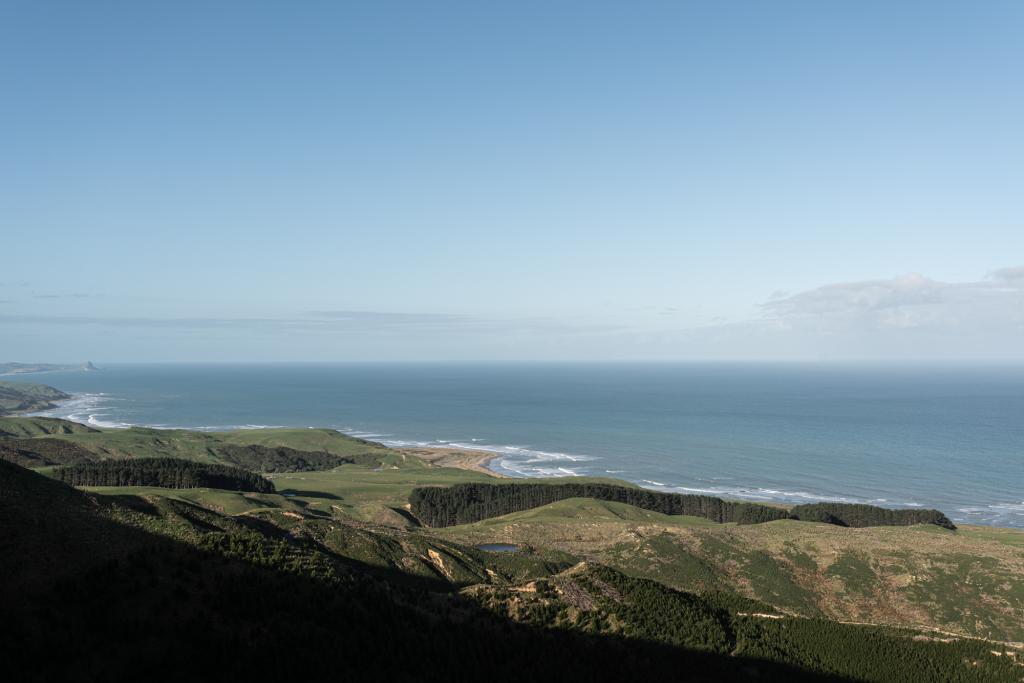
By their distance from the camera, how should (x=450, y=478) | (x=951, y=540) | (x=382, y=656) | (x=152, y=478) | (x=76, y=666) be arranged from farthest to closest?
(x=450, y=478) → (x=152, y=478) → (x=951, y=540) → (x=382, y=656) → (x=76, y=666)

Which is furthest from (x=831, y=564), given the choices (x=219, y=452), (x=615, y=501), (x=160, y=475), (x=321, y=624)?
(x=219, y=452)

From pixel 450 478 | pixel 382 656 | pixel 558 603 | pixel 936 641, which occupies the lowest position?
pixel 450 478

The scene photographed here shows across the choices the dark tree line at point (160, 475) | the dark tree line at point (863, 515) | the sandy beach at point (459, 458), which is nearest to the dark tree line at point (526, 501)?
the dark tree line at point (863, 515)

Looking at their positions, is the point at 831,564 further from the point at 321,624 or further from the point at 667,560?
the point at 321,624

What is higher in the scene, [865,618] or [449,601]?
[449,601]

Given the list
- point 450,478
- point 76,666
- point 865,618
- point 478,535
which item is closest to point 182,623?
point 76,666

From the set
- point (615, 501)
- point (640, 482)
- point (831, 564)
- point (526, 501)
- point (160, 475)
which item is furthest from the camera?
point (640, 482)

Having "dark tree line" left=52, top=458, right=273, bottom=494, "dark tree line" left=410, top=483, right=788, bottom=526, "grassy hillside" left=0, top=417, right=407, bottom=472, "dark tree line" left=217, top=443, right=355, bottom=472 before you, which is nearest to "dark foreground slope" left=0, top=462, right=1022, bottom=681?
"dark tree line" left=410, top=483, right=788, bottom=526

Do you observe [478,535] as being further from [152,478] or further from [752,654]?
[152,478]
